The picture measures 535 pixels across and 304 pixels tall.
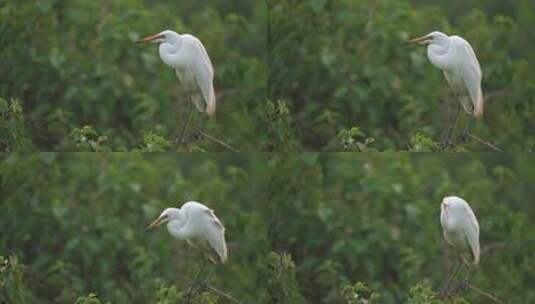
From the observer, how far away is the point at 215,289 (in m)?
6.20

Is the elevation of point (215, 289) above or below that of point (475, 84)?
below

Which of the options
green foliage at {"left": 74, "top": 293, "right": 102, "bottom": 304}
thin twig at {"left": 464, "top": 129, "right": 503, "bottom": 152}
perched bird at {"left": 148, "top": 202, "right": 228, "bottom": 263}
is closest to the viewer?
perched bird at {"left": 148, "top": 202, "right": 228, "bottom": 263}

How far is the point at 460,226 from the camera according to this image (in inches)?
239

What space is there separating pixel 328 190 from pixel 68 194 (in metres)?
1.04

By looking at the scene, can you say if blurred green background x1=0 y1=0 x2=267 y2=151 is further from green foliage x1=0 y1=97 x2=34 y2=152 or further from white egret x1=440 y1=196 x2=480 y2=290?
white egret x1=440 y1=196 x2=480 y2=290

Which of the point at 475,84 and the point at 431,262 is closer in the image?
the point at 475,84

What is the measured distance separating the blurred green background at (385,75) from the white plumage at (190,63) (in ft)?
0.79

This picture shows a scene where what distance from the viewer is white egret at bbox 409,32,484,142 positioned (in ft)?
20.0

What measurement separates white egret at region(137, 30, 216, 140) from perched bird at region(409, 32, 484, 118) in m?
0.78

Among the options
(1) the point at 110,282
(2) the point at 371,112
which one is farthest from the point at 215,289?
(2) the point at 371,112

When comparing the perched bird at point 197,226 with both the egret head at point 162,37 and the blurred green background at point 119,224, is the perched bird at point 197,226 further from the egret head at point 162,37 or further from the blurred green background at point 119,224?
the egret head at point 162,37

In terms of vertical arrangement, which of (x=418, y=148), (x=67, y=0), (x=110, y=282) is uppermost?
(x=67, y=0)

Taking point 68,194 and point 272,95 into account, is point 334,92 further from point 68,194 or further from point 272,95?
point 68,194

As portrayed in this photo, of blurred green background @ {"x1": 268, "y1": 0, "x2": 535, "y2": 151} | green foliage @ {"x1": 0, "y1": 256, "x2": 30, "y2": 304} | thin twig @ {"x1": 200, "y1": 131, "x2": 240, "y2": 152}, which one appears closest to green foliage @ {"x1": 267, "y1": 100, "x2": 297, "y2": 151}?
blurred green background @ {"x1": 268, "y1": 0, "x2": 535, "y2": 151}
